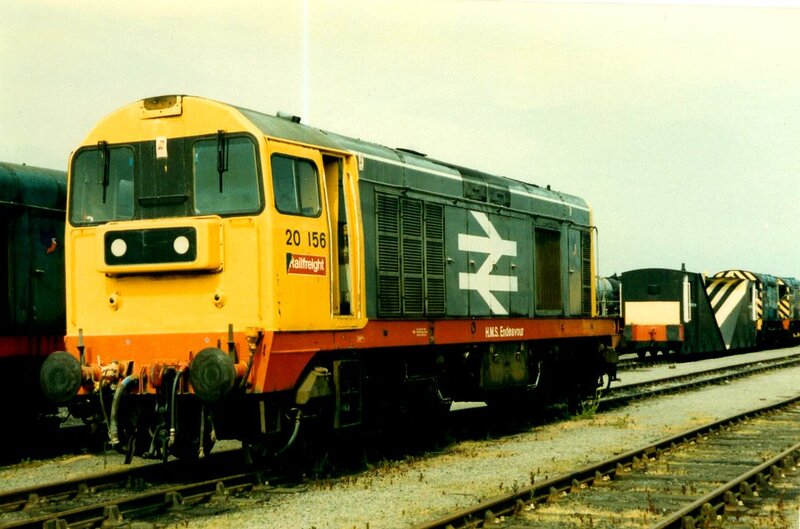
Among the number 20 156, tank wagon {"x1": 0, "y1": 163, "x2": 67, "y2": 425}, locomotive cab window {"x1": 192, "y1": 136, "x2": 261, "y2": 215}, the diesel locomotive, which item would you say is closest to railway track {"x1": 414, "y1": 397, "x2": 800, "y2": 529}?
the diesel locomotive

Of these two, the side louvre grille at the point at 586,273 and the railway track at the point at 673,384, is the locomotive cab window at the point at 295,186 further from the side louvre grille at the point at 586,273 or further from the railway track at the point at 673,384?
the railway track at the point at 673,384

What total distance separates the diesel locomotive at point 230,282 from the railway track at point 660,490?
2.22m

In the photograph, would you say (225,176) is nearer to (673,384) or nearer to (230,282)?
(230,282)

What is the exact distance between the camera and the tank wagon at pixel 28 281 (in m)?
11.3

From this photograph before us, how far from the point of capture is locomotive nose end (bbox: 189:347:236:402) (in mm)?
8344

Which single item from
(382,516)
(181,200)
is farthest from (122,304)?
(382,516)

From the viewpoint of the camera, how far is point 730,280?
3631 cm

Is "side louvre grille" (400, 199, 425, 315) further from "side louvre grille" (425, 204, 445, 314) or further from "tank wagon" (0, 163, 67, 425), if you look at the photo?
"tank wagon" (0, 163, 67, 425)

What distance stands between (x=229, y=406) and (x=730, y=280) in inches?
1207

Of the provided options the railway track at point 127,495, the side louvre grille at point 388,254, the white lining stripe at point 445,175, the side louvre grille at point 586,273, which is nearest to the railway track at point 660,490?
the railway track at point 127,495

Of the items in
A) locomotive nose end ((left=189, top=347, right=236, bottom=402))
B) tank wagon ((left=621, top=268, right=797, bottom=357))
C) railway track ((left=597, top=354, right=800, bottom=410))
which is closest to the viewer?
locomotive nose end ((left=189, top=347, right=236, bottom=402))

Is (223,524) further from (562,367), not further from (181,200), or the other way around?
(562,367)

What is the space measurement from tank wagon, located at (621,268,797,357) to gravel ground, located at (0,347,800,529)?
12655 millimetres

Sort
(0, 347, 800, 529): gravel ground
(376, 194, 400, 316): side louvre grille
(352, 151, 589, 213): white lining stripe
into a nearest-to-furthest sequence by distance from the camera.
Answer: (0, 347, 800, 529): gravel ground → (376, 194, 400, 316): side louvre grille → (352, 151, 589, 213): white lining stripe
